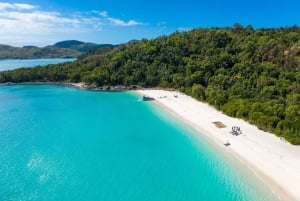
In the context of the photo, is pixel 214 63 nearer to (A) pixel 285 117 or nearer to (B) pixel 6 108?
(A) pixel 285 117

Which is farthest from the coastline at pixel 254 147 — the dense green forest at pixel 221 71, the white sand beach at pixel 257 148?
the dense green forest at pixel 221 71

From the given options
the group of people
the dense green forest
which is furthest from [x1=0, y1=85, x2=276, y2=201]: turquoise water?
the dense green forest

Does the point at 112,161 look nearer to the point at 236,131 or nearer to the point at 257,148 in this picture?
the point at 257,148

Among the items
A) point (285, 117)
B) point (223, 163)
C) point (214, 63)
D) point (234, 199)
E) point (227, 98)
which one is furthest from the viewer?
point (214, 63)

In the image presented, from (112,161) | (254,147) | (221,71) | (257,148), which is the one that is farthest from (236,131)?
(221,71)

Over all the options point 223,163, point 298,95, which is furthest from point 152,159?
point 298,95

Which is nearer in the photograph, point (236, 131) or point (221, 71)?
point (236, 131)
